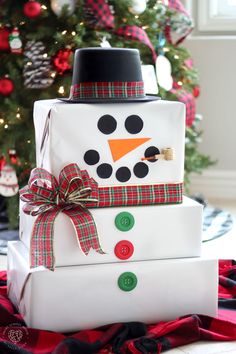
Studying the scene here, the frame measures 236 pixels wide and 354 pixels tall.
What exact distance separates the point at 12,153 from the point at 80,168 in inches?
42.9

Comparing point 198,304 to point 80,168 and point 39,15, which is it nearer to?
point 80,168

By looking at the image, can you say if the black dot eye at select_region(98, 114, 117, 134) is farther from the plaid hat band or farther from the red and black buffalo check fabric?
the red and black buffalo check fabric

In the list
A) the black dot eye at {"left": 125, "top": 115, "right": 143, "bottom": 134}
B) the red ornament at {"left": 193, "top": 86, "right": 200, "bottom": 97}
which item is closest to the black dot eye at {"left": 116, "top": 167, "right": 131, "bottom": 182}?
the black dot eye at {"left": 125, "top": 115, "right": 143, "bottom": 134}

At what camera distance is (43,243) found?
2.01 metres

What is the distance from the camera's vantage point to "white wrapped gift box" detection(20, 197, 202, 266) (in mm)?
2051

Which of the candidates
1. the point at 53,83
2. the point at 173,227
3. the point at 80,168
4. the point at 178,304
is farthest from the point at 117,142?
the point at 53,83

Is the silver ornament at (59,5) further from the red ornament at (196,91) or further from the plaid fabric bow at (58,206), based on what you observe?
the plaid fabric bow at (58,206)

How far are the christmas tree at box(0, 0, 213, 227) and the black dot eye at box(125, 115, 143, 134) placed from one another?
1003 millimetres

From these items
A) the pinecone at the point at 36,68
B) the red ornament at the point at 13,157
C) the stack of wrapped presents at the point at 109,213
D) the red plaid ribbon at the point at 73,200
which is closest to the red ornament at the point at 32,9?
the pinecone at the point at 36,68

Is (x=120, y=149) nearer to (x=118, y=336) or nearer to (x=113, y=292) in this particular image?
(x=113, y=292)

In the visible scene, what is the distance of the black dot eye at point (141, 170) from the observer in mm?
2115

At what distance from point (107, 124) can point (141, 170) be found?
171 millimetres

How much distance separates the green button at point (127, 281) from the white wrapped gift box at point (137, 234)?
47 millimetres

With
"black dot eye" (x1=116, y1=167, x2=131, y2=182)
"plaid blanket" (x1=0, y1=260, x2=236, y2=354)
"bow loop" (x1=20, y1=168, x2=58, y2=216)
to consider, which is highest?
"black dot eye" (x1=116, y1=167, x2=131, y2=182)
